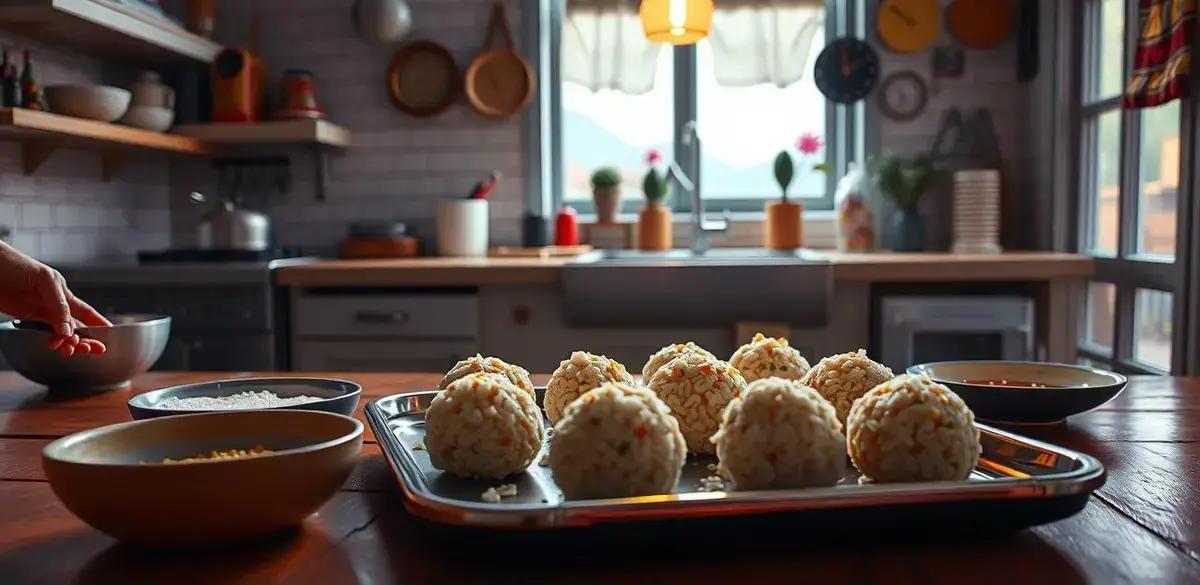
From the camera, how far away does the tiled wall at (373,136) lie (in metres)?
3.73

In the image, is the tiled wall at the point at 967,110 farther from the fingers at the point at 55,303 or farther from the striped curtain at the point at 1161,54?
the fingers at the point at 55,303

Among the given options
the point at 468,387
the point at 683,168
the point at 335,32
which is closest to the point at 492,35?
the point at 335,32

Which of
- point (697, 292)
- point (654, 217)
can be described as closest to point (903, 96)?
point (654, 217)

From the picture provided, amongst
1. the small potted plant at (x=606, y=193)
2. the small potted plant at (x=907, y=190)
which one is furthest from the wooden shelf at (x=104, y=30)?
the small potted plant at (x=907, y=190)

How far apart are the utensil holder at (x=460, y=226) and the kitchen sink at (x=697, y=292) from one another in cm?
73

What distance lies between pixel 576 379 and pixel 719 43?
9.53ft

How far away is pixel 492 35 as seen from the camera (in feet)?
12.1

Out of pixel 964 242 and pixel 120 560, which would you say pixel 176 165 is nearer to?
pixel 964 242

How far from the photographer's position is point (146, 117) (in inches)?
125

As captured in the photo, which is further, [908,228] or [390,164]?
[390,164]

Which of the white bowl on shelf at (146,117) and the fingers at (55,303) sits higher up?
the white bowl on shelf at (146,117)

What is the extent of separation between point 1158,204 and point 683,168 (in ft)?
5.44

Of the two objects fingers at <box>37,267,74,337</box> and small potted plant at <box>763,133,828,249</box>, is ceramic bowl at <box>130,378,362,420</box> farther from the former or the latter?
small potted plant at <box>763,133,828,249</box>

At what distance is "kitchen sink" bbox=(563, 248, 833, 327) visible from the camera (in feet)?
9.45
